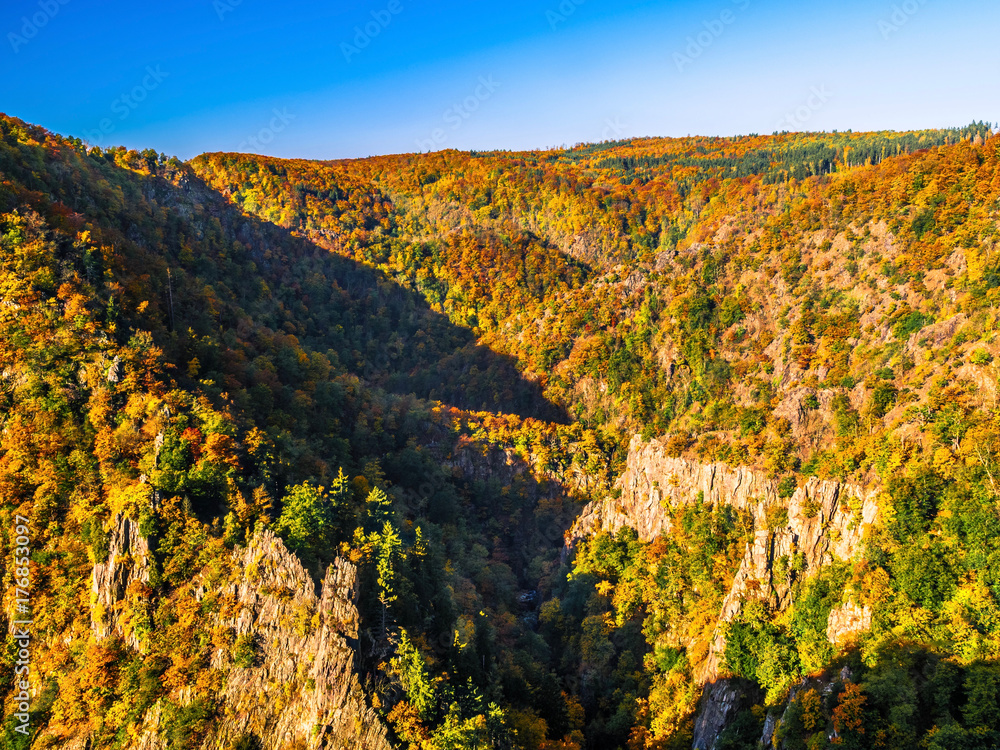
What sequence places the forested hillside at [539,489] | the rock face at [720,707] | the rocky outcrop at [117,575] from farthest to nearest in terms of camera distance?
the rock face at [720,707] < the rocky outcrop at [117,575] < the forested hillside at [539,489]

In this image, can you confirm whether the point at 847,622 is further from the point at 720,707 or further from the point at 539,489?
the point at 539,489

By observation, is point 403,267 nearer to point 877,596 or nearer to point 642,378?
point 642,378

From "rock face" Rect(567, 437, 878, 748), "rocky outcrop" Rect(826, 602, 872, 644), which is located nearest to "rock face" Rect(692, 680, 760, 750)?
"rock face" Rect(567, 437, 878, 748)

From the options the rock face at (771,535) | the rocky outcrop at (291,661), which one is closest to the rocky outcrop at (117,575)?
the rocky outcrop at (291,661)

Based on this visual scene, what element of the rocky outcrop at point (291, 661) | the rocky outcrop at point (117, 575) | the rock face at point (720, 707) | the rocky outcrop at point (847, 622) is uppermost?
the rocky outcrop at point (117, 575)

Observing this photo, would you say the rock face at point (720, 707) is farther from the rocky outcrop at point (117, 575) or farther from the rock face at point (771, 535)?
the rocky outcrop at point (117, 575)
